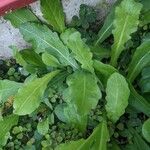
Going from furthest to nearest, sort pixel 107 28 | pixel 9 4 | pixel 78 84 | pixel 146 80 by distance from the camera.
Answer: pixel 107 28
pixel 146 80
pixel 78 84
pixel 9 4

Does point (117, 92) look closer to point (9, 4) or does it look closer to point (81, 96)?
point (81, 96)

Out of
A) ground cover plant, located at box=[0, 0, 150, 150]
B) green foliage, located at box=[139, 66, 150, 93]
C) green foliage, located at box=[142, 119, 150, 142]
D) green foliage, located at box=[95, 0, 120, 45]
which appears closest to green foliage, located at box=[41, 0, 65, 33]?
ground cover plant, located at box=[0, 0, 150, 150]

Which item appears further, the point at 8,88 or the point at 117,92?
the point at 8,88

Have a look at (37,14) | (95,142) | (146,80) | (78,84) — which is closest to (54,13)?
(37,14)

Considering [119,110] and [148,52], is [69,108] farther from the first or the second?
[148,52]

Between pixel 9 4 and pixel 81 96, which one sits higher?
pixel 9 4

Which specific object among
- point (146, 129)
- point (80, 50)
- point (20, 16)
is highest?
point (20, 16)
